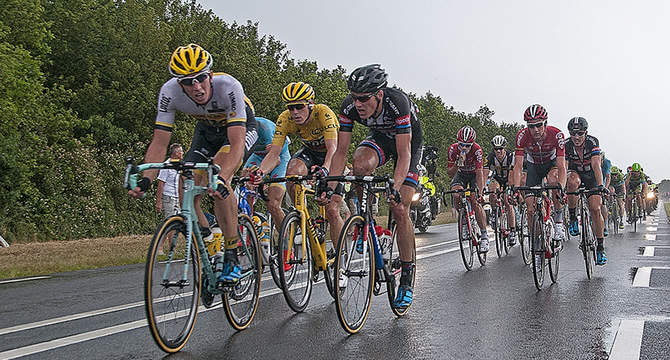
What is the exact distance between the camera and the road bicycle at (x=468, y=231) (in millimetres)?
10688

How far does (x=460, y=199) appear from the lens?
11562mm

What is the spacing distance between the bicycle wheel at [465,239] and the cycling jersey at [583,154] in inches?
86.6

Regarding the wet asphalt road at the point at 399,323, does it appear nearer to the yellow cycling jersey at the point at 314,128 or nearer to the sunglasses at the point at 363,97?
the yellow cycling jersey at the point at 314,128

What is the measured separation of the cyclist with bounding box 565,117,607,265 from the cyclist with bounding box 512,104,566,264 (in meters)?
0.63

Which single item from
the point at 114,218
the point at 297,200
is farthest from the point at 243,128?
the point at 114,218

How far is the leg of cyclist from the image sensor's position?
10750 millimetres

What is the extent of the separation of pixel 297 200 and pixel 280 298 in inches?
46.6

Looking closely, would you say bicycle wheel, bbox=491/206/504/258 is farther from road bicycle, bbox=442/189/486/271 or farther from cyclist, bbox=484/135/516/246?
road bicycle, bbox=442/189/486/271

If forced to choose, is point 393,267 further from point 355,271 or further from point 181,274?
point 181,274

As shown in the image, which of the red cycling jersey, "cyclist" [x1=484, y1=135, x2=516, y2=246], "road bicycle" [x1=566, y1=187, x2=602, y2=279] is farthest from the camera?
"cyclist" [x1=484, y1=135, x2=516, y2=246]

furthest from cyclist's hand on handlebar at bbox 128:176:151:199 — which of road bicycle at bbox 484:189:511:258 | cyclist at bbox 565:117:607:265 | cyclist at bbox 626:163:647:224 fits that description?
cyclist at bbox 626:163:647:224

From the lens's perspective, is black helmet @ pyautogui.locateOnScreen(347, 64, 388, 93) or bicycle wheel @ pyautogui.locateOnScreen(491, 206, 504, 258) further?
bicycle wheel @ pyautogui.locateOnScreen(491, 206, 504, 258)

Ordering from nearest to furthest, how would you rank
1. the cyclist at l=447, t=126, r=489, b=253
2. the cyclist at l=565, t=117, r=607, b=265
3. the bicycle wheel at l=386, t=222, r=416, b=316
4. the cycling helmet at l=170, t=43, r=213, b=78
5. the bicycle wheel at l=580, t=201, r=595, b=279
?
the cycling helmet at l=170, t=43, r=213, b=78
the bicycle wheel at l=386, t=222, r=416, b=316
the bicycle wheel at l=580, t=201, r=595, b=279
the cyclist at l=565, t=117, r=607, b=265
the cyclist at l=447, t=126, r=489, b=253

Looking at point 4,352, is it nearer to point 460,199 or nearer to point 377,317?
point 377,317
